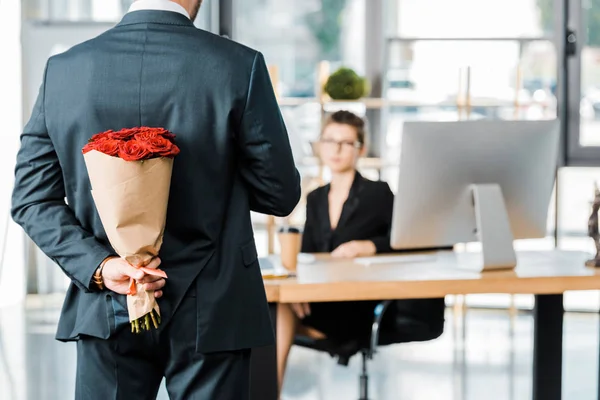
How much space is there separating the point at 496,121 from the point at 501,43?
337cm

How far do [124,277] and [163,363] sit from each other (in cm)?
21

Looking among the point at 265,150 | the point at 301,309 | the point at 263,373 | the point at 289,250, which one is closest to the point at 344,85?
the point at 301,309

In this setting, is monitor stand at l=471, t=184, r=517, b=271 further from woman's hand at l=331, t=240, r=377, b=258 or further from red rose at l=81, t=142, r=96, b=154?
red rose at l=81, t=142, r=96, b=154

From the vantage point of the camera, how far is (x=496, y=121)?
3.06 m

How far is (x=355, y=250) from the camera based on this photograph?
3.52 meters

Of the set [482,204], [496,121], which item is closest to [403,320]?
[482,204]

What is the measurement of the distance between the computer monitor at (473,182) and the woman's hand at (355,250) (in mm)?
406

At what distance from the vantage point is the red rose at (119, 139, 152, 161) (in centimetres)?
171

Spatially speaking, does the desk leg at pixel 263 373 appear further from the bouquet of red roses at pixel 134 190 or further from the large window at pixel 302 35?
the large window at pixel 302 35

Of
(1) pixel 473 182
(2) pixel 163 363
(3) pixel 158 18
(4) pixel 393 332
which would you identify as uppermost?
(3) pixel 158 18

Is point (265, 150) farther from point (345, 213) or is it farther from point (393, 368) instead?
point (393, 368)

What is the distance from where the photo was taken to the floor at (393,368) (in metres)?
4.31

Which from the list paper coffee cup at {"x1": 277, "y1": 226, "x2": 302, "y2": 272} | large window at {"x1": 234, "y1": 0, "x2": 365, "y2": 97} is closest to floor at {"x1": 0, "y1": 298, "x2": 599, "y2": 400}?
paper coffee cup at {"x1": 277, "y1": 226, "x2": 302, "y2": 272}

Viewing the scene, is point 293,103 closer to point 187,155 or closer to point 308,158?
point 308,158
